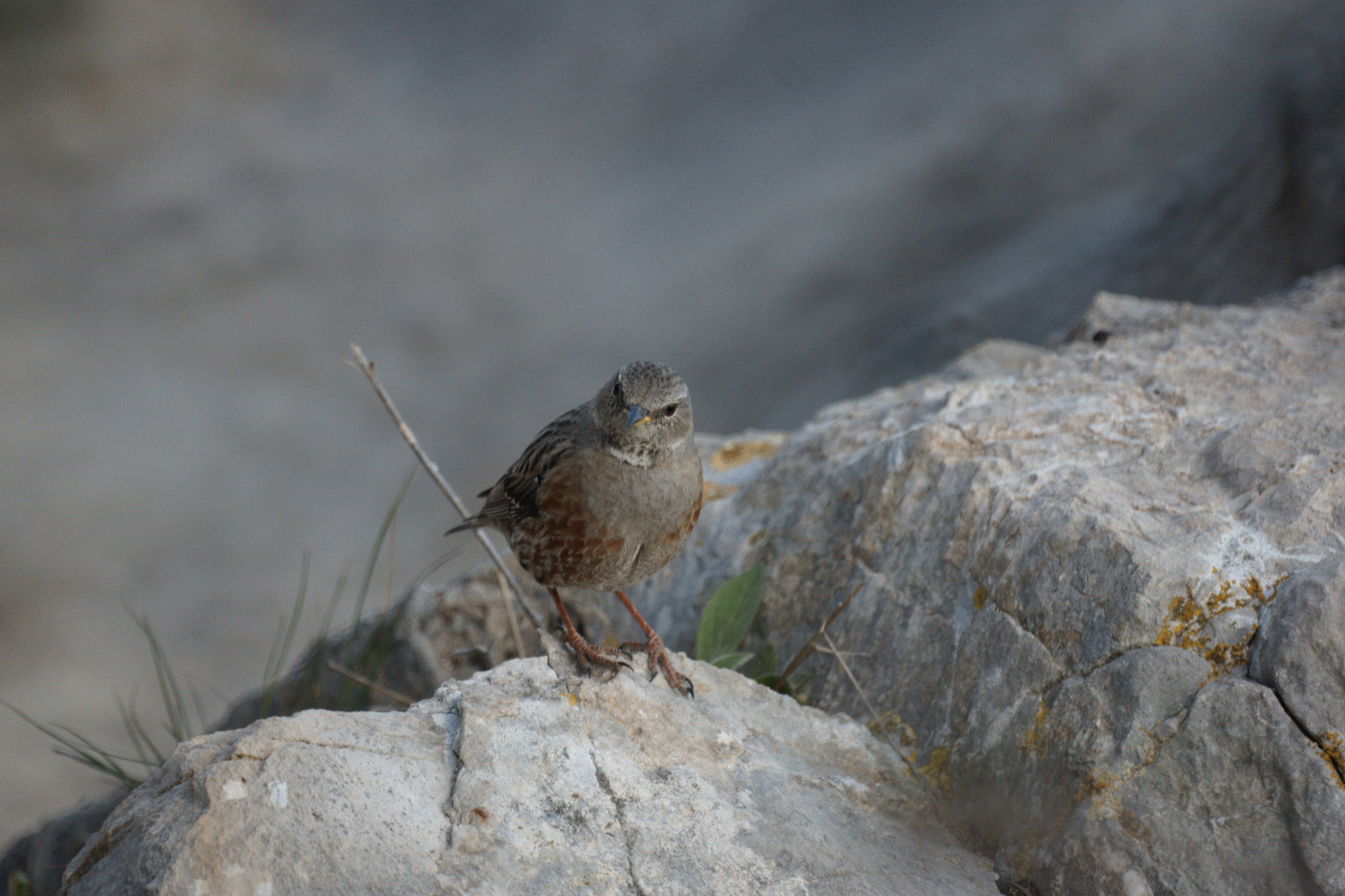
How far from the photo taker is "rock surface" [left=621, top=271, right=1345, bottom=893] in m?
2.67

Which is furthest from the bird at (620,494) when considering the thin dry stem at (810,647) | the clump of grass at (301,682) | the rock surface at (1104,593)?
the clump of grass at (301,682)

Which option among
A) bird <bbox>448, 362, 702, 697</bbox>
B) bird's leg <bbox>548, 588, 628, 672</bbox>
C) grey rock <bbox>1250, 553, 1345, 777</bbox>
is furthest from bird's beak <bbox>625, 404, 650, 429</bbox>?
grey rock <bbox>1250, 553, 1345, 777</bbox>

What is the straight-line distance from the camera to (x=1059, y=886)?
281 cm

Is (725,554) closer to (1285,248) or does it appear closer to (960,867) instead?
(960,867)

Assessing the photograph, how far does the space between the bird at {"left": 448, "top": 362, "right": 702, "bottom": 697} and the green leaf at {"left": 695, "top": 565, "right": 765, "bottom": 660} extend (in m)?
0.40

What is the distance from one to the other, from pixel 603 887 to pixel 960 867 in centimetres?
112

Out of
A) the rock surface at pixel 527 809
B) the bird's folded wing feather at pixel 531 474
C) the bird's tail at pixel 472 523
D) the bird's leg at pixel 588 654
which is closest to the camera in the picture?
the rock surface at pixel 527 809

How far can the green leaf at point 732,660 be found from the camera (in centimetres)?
400

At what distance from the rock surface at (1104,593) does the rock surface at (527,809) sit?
37 centimetres

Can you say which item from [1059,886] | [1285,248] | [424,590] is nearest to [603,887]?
[1059,886]

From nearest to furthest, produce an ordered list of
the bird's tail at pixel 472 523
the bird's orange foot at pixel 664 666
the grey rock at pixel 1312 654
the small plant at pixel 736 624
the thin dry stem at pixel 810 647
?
1. the grey rock at pixel 1312 654
2. the bird's orange foot at pixel 664 666
3. the thin dry stem at pixel 810 647
4. the small plant at pixel 736 624
5. the bird's tail at pixel 472 523

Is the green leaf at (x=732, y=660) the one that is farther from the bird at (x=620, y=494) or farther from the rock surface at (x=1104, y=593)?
the bird at (x=620, y=494)

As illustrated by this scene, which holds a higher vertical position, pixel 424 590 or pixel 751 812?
pixel 424 590

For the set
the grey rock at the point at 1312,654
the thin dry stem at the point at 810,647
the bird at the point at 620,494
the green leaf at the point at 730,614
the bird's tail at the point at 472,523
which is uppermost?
the bird's tail at the point at 472,523
